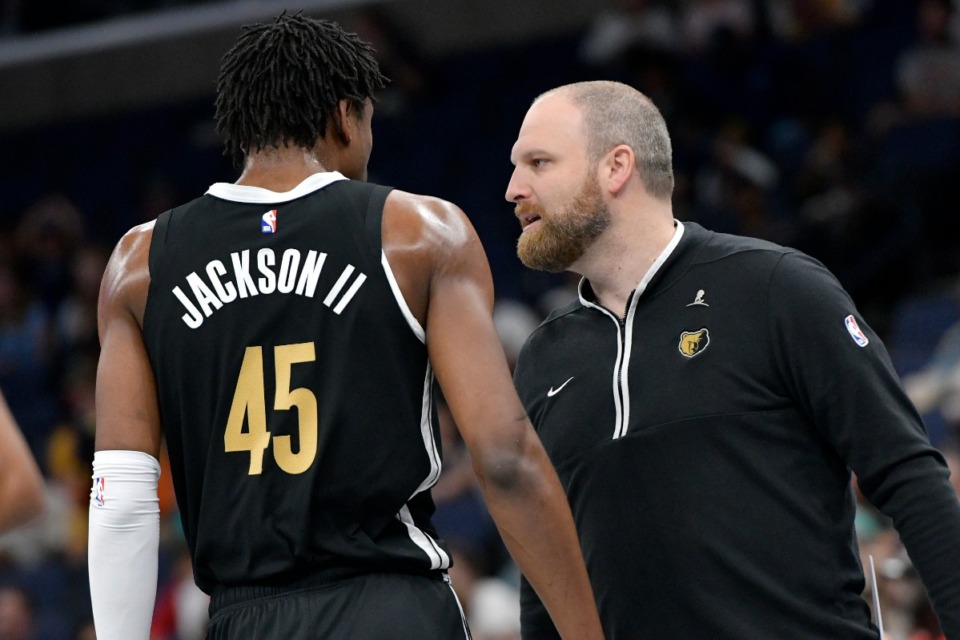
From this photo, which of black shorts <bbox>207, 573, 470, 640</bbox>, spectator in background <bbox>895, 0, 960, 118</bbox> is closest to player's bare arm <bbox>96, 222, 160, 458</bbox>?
black shorts <bbox>207, 573, 470, 640</bbox>

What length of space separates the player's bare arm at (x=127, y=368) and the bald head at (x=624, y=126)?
3.59ft

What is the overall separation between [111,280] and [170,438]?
12.7 inches

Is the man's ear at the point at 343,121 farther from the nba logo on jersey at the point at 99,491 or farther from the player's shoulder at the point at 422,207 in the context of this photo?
the nba logo on jersey at the point at 99,491

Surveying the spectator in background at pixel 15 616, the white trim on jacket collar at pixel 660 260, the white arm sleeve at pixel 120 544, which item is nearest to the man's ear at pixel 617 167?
the white trim on jacket collar at pixel 660 260

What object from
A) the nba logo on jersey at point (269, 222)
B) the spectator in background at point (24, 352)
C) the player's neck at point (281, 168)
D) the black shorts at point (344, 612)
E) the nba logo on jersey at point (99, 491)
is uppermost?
the player's neck at point (281, 168)

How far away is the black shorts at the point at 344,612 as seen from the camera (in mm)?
2504

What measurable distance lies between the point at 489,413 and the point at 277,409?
0.39 metres

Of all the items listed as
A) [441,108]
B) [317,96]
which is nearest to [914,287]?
[441,108]

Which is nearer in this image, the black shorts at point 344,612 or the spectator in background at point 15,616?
the black shorts at point 344,612

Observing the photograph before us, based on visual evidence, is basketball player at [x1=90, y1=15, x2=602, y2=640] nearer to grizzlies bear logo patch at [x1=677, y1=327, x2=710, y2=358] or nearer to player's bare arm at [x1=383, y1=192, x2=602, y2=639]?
player's bare arm at [x1=383, y1=192, x2=602, y2=639]

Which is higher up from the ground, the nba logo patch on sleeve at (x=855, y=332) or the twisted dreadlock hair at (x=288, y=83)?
the twisted dreadlock hair at (x=288, y=83)

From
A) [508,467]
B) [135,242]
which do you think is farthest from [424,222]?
[135,242]

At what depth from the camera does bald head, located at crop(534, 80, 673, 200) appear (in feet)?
10.7

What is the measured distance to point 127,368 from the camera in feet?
8.64
